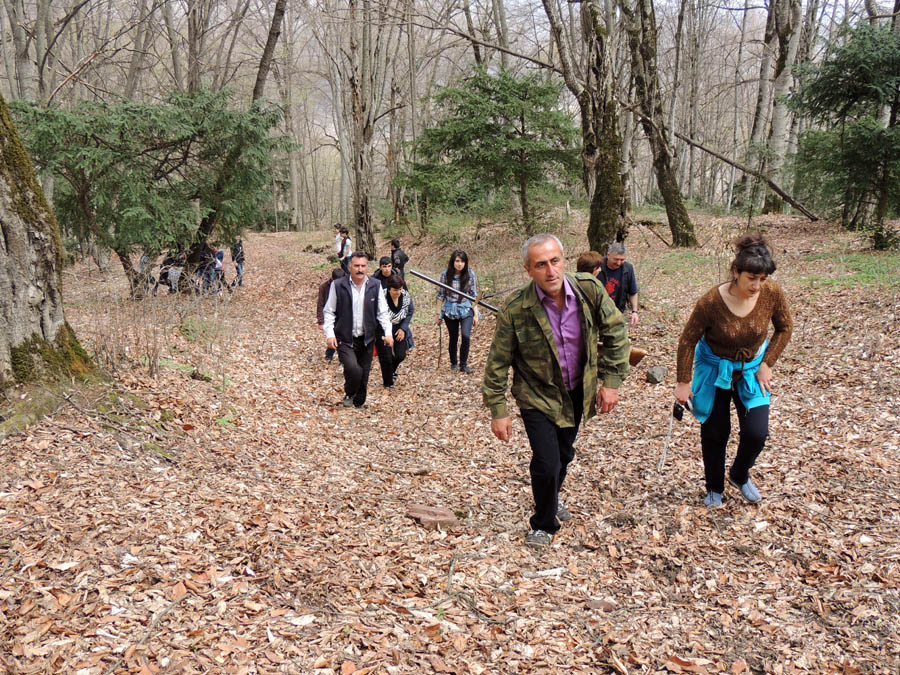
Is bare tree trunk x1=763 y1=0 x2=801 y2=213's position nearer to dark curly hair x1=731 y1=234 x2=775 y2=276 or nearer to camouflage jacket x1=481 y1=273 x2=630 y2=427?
dark curly hair x1=731 y1=234 x2=775 y2=276

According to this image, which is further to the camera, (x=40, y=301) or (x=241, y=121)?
(x=241, y=121)

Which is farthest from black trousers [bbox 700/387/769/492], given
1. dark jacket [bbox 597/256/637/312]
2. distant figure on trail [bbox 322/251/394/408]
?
distant figure on trail [bbox 322/251/394/408]

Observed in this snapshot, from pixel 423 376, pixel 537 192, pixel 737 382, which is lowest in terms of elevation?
pixel 423 376

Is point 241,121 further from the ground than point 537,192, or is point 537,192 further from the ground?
point 241,121

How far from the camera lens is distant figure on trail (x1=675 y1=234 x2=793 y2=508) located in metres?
3.44

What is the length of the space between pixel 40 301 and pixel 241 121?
8.75 m

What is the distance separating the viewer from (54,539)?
3.17 m

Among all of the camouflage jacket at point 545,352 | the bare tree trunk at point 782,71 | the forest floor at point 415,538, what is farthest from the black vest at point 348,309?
the bare tree trunk at point 782,71

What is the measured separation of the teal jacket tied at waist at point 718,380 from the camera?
3656 millimetres

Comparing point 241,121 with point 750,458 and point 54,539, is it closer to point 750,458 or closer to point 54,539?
point 54,539

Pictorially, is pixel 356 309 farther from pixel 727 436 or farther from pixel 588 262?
pixel 727 436

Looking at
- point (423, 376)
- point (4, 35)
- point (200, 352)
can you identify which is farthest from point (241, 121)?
point (4, 35)

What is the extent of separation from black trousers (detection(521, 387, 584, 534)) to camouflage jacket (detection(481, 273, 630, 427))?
3.3 inches

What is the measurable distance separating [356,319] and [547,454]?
3774 mm
